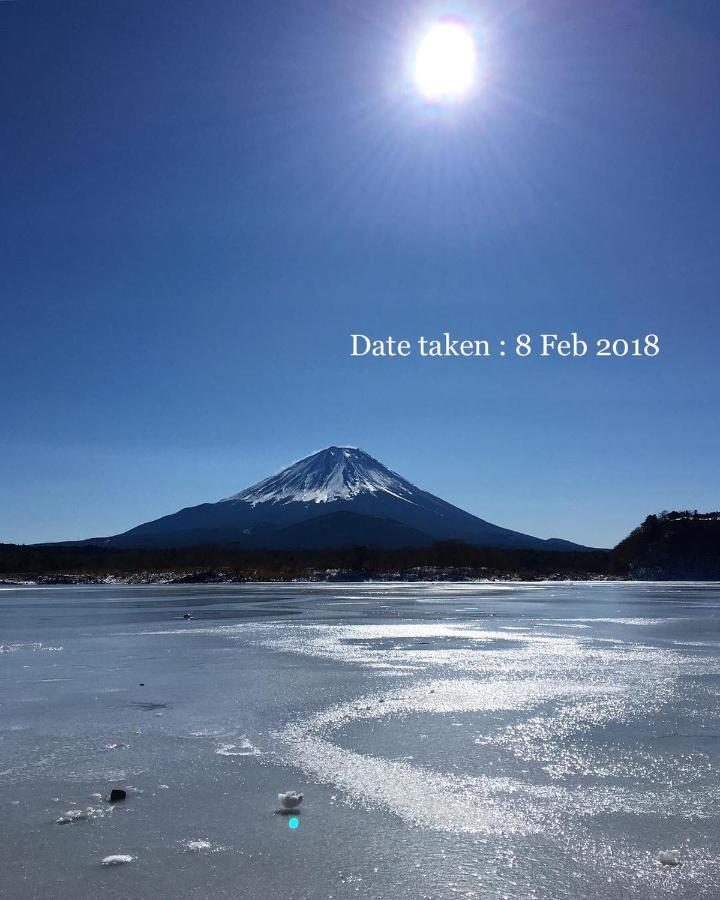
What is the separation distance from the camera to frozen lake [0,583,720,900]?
4.38 metres

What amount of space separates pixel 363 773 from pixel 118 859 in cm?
233

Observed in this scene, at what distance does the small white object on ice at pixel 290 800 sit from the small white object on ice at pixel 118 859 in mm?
1285

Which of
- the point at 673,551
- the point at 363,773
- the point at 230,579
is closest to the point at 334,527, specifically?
the point at 673,551

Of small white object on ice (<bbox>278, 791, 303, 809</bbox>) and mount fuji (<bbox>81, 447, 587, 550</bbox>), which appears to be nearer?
small white object on ice (<bbox>278, 791, 303, 809</bbox>)

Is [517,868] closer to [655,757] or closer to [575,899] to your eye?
[575,899]

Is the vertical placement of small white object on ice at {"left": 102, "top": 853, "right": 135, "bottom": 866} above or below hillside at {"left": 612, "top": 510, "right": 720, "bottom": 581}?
below

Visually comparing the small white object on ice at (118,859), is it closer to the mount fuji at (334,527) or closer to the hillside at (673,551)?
the hillside at (673,551)

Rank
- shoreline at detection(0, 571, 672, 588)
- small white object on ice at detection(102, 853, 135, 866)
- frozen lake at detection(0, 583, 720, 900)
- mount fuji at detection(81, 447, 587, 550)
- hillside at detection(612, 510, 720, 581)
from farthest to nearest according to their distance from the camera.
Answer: mount fuji at detection(81, 447, 587, 550)
hillside at detection(612, 510, 720, 581)
shoreline at detection(0, 571, 672, 588)
small white object on ice at detection(102, 853, 135, 866)
frozen lake at detection(0, 583, 720, 900)

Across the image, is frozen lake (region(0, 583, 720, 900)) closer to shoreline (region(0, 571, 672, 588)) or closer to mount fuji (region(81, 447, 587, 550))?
shoreline (region(0, 571, 672, 588))

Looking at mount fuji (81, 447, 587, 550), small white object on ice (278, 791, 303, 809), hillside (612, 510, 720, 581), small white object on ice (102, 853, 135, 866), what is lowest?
small white object on ice (102, 853, 135, 866)

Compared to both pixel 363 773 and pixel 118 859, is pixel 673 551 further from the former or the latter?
pixel 118 859

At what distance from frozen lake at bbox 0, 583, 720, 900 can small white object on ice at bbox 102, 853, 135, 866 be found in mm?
55

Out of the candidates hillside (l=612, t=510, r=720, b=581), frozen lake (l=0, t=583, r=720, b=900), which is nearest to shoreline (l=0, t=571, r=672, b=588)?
hillside (l=612, t=510, r=720, b=581)

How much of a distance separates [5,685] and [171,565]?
7333 cm
